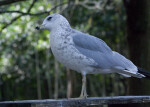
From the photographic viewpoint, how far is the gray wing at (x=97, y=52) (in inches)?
125

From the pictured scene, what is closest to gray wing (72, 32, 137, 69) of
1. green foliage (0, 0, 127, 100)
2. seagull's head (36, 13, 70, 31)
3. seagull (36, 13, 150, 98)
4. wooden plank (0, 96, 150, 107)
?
seagull (36, 13, 150, 98)

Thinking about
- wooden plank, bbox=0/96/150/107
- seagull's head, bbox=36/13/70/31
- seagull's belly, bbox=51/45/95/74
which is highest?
seagull's head, bbox=36/13/70/31

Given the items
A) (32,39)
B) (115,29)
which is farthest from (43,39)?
(115,29)

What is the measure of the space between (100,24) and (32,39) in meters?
1.47

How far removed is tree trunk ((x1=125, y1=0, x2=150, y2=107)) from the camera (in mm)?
5191

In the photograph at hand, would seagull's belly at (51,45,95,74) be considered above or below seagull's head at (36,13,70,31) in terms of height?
below

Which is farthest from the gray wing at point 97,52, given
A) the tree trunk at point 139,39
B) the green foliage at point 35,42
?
the green foliage at point 35,42

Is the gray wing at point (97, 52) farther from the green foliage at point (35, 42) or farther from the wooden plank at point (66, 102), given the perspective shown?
the green foliage at point (35, 42)

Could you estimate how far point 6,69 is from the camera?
929cm

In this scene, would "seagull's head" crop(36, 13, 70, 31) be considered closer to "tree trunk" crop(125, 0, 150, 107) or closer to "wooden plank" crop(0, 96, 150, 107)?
"wooden plank" crop(0, 96, 150, 107)

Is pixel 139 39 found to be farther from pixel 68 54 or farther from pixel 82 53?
pixel 68 54

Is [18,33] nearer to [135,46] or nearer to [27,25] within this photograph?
[27,25]

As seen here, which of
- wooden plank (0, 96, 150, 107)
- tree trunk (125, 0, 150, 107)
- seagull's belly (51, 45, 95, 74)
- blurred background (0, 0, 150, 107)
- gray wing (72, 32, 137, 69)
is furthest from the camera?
blurred background (0, 0, 150, 107)

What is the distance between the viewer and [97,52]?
328 centimetres
